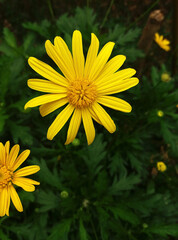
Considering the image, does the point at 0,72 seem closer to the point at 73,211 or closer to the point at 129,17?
the point at 73,211

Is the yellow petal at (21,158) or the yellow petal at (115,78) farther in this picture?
the yellow petal at (21,158)

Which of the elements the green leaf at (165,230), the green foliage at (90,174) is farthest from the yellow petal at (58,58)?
the green leaf at (165,230)

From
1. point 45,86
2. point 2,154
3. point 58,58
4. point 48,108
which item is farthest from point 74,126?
point 2,154

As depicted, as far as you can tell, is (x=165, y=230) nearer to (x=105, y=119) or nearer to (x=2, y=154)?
(x=105, y=119)

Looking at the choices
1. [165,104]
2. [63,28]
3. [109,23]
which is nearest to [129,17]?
[109,23]

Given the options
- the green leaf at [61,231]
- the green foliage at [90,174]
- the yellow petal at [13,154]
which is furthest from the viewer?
the green foliage at [90,174]

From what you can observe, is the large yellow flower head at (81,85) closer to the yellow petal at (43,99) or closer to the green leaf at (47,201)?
the yellow petal at (43,99)

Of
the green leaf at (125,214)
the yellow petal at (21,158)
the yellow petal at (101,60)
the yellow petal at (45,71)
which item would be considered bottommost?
the green leaf at (125,214)
